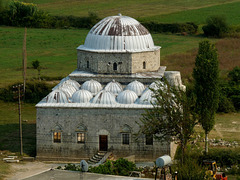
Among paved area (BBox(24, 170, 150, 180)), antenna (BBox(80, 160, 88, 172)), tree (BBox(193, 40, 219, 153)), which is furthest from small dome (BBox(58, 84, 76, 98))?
antenna (BBox(80, 160, 88, 172))

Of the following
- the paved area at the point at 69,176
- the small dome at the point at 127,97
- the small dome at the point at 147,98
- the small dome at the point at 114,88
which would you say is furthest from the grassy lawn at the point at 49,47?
the paved area at the point at 69,176

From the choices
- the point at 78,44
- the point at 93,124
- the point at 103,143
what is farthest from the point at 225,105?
the point at 78,44

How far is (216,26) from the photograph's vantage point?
255 feet

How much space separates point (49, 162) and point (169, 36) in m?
45.9

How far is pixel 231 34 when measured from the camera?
77875 mm

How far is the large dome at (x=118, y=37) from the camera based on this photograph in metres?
41.2

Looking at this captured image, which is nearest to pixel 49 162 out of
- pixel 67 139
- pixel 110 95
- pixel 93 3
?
pixel 67 139

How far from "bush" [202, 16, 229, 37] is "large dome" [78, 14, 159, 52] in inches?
1465

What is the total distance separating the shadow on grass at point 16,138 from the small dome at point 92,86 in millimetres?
5307

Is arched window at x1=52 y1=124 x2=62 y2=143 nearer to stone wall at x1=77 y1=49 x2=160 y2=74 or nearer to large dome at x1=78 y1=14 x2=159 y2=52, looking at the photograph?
stone wall at x1=77 y1=49 x2=160 y2=74

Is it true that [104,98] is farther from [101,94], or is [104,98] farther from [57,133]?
[57,133]

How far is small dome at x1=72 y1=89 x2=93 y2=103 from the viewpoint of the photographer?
37625 mm

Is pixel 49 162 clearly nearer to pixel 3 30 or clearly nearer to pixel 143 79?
pixel 143 79

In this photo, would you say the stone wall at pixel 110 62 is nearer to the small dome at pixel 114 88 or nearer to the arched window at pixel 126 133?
the small dome at pixel 114 88
